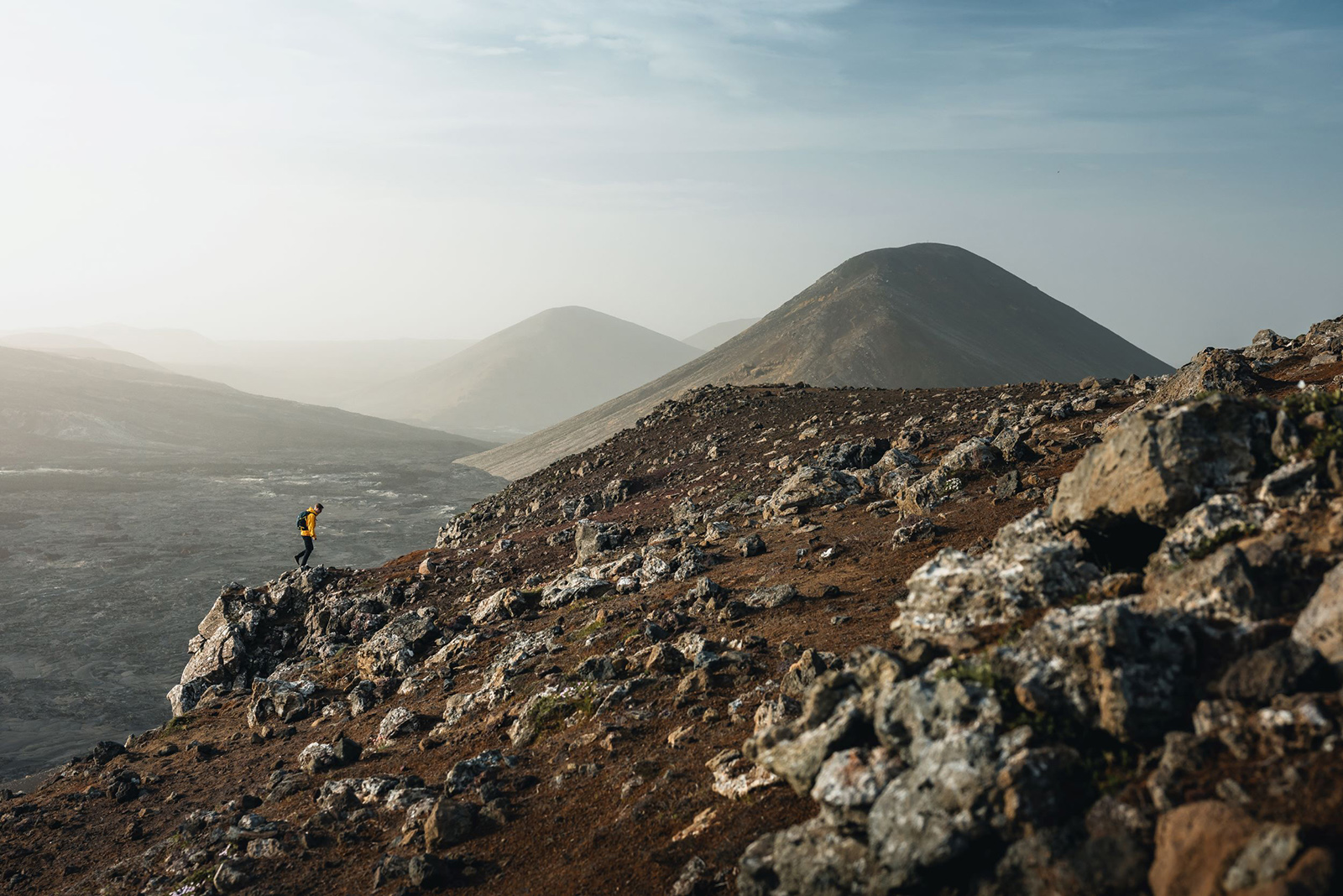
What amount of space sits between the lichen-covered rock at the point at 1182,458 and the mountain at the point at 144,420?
5129 inches

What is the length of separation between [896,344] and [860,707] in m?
118

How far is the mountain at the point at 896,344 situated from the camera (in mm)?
115875

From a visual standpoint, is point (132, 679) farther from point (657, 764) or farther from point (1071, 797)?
point (1071, 797)

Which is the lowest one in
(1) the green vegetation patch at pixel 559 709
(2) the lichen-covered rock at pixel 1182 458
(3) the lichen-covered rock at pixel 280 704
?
(3) the lichen-covered rock at pixel 280 704

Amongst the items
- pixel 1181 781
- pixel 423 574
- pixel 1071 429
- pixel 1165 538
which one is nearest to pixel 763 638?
pixel 1165 538

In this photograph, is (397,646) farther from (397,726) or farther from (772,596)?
(772,596)

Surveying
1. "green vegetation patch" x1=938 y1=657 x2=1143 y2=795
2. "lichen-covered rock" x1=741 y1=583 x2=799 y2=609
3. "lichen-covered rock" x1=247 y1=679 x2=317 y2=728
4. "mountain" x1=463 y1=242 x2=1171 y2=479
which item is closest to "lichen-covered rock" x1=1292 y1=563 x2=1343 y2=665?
"green vegetation patch" x1=938 y1=657 x2=1143 y2=795

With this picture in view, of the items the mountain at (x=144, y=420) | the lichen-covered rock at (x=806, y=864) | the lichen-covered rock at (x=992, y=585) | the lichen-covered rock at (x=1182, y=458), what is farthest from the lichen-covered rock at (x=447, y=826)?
the mountain at (x=144, y=420)

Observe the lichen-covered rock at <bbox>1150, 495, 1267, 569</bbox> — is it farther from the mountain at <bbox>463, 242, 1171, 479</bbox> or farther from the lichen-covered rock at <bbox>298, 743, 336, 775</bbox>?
the mountain at <bbox>463, 242, 1171, 479</bbox>

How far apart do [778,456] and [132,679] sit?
33.9m

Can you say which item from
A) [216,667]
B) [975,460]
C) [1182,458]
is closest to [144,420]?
[216,667]

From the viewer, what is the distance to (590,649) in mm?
18562

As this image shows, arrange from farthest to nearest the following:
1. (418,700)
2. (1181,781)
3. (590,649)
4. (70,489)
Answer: (70,489)
(418,700)
(590,649)
(1181,781)

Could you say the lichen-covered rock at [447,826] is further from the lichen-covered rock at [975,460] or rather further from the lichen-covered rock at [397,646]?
the lichen-covered rock at [975,460]
